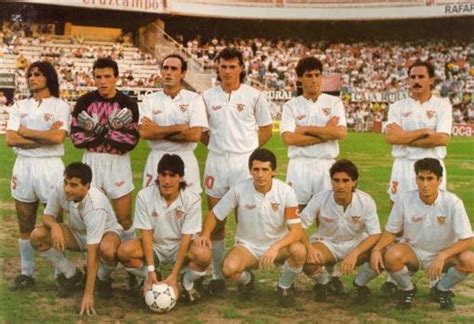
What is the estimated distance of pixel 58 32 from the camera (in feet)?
66.0

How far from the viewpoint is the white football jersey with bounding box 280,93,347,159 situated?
5250mm

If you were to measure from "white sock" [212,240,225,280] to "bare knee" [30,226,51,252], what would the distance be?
4.17 ft

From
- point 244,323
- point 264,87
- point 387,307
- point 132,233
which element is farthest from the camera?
point 264,87

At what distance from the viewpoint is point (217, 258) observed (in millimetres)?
5121

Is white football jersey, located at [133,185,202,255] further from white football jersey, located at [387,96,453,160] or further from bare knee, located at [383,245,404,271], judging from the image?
white football jersey, located at [387,96,453,160]

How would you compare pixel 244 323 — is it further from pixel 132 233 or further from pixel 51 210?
pixel 51 210

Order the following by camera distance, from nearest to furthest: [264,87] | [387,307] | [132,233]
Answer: [387,307] → [132,233] → [264,87]

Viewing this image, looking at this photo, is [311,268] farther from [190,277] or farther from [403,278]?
[190,277]

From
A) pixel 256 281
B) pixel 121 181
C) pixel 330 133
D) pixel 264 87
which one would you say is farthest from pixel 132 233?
pixel 264 87

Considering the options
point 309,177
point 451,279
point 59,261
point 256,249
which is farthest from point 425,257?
point 59,261

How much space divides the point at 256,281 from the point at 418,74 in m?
2.10

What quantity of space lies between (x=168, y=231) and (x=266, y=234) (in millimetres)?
732

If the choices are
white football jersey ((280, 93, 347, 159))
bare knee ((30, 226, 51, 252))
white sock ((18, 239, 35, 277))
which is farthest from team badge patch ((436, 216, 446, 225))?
white sock ((18, 239, 35, 277))

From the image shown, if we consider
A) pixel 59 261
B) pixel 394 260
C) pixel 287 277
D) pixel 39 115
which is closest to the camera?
pixel 394 260
